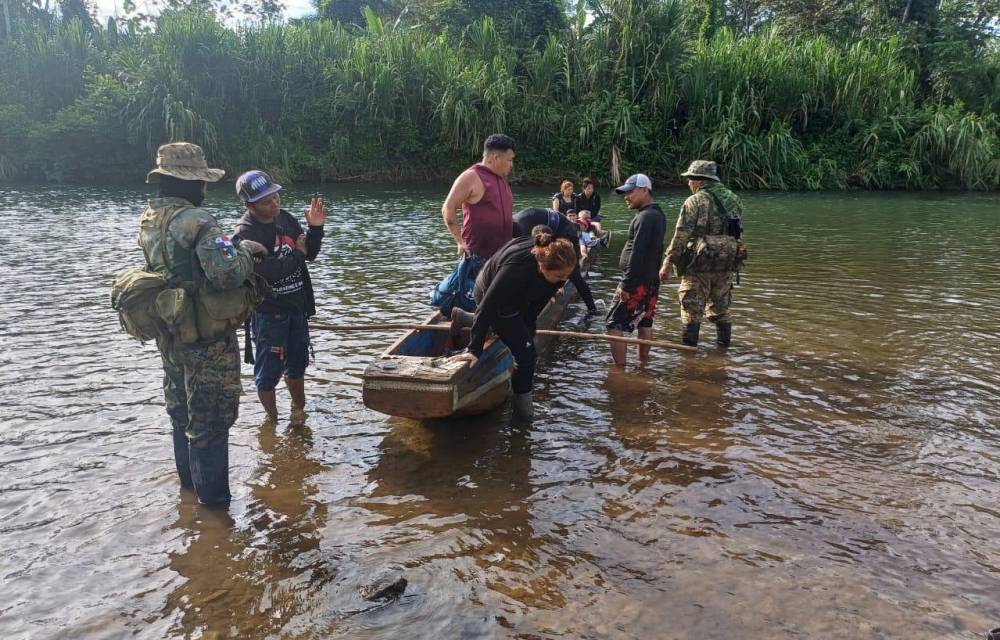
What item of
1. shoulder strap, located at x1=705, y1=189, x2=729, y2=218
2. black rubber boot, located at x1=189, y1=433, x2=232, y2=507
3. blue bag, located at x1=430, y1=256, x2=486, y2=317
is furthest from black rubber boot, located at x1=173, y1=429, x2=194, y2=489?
shoulder strap, located at x1=705, y1=189, x2=729, y2=218

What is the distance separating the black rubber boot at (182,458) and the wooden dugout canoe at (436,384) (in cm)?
106

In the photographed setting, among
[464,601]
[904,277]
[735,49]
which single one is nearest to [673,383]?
[464,601]

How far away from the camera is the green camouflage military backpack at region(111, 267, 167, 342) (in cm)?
330

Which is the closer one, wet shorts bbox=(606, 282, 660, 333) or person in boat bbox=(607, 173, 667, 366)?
person in boat bbox=(607, 173, 667, 366)

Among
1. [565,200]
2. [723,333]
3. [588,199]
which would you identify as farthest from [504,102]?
[723,333]

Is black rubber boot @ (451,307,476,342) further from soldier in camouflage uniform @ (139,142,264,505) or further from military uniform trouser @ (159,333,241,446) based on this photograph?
military uniform trouser @ (159,333,241,446)

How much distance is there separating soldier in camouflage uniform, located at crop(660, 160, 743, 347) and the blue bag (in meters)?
1.72

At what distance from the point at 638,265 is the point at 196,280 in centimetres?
363

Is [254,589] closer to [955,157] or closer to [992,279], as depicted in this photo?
[992,279]

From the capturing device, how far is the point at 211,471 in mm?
3623

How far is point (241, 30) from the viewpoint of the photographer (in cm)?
2600

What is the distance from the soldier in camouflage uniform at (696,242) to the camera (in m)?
6.04

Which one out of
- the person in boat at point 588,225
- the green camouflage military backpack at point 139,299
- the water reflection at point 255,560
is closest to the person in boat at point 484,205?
the water reflection at point 255,560

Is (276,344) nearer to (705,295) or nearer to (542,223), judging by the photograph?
(542,223)
